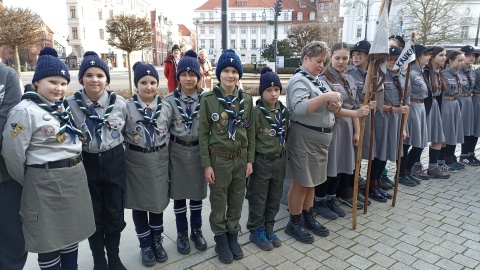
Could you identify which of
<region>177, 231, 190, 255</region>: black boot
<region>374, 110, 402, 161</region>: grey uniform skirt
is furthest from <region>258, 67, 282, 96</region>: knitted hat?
<region>374, 110, 402, 161</region>: grey uniform skirt

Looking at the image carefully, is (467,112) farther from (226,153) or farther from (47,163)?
(47,163)

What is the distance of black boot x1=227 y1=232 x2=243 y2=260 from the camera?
11.5ft

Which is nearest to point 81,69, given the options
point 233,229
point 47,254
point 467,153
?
point 47,254

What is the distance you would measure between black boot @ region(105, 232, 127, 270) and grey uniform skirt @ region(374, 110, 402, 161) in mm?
3726

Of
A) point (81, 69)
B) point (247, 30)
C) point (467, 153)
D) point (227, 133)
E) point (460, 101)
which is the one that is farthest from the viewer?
point (247, 30)

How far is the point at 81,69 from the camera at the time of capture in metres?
2.89

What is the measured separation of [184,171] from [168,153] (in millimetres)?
241

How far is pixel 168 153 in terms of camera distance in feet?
11.1

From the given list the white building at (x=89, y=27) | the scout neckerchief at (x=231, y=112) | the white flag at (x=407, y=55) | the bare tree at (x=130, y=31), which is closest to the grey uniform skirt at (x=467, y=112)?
the white flag at (x=407, y=55)

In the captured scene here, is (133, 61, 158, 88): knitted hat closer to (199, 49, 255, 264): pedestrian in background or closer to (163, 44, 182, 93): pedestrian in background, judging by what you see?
(199, 49, 255, 264): pedestrian in background

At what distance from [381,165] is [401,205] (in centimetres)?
A: 63

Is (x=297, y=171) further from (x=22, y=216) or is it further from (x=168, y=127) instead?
(x=22, y=216)

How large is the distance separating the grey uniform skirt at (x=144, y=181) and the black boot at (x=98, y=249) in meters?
0.35

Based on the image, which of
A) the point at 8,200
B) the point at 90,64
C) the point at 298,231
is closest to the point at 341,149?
the point at 298,231
